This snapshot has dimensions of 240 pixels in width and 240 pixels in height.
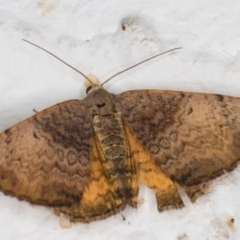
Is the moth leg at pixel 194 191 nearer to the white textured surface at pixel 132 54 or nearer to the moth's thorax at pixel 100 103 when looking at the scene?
the white textured surface at pixel 132 54

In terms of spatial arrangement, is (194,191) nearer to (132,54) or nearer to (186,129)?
(186,129)

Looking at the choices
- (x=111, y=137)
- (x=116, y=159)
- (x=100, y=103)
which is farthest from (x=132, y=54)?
(x=116, y=159)

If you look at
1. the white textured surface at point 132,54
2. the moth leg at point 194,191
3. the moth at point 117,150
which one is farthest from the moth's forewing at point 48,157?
the moth leg at point 194,191

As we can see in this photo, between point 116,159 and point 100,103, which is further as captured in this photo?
point 100,103

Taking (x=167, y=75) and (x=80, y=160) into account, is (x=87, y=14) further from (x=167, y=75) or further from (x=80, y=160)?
(x=80, y=160)

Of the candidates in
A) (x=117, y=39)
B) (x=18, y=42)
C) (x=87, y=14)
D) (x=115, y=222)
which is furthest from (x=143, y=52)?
(x=115, y=222)

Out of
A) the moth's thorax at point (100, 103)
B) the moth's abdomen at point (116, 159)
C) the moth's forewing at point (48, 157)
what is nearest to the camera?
the moth's forewing at point (48, 157)

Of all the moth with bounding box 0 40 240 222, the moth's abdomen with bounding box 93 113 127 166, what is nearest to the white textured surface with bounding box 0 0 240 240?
the moth with bounding box 0 40 240 222
